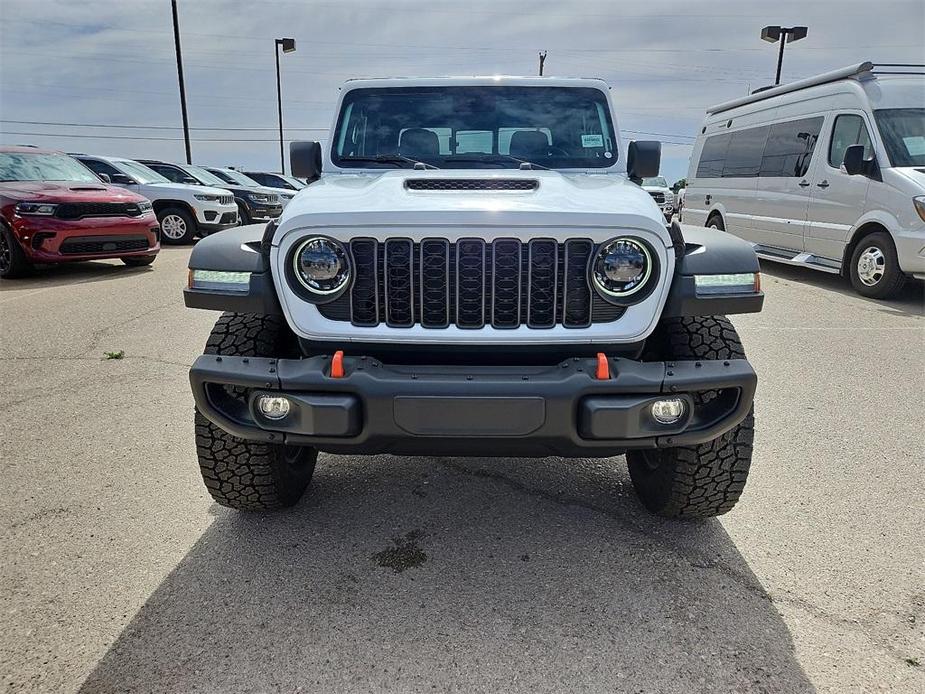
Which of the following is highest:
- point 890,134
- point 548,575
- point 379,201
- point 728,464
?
point 890,134

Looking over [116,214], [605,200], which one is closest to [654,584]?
[605,200]

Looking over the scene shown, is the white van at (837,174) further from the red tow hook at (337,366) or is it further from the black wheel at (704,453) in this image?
the red tow hook at (337,366)

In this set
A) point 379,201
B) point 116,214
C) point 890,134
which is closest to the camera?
point 379,201

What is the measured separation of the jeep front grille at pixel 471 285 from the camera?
2.26m

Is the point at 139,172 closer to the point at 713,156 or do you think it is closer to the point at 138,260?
the point at 138,260

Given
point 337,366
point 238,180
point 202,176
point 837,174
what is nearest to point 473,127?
point 337,366

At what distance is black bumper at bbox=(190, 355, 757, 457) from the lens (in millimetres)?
2084

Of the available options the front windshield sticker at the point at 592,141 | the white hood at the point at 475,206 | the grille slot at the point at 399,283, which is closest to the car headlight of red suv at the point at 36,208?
the white hood at the point at 475,206

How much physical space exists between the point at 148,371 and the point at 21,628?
116 inches

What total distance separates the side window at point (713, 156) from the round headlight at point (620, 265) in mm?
10238

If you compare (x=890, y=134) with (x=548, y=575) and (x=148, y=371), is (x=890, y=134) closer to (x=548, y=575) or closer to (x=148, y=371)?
(x=548, y=575)

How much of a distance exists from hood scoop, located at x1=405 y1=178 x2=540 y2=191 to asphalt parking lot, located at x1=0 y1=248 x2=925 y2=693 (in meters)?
1.39

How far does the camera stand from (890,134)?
25.3 ft

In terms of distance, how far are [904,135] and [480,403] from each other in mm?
7939
